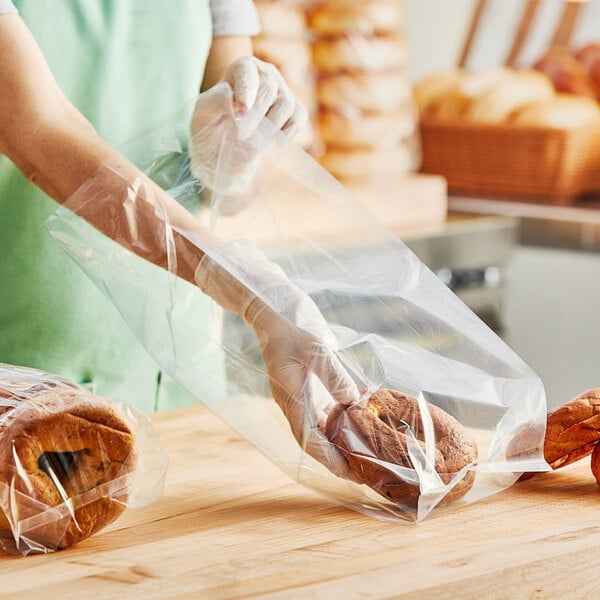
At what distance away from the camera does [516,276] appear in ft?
7.06

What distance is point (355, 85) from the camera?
7.43ft

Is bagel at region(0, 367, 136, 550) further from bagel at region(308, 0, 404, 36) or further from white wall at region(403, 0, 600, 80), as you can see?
white wall at region(403, 0, 600, 80)

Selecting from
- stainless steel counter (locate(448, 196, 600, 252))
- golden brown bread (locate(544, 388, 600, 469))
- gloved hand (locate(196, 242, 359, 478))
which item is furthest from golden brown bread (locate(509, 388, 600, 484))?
stainless steel counter (locate(448, 196, 600, 252))

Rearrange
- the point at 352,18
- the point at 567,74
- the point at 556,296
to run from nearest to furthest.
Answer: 1. the point at 556,296
2. the point at 352,18
3. the point at 567,74

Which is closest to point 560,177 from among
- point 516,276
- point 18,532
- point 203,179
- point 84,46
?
point 516,276

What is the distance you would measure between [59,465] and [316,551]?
7.0 inches

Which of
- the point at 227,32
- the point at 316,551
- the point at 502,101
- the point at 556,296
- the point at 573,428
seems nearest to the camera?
the point at 316,551

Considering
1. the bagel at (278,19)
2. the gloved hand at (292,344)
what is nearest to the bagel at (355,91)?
the bagel at (278,19)

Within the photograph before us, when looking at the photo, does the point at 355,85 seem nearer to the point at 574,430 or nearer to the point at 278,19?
the point at 278,19

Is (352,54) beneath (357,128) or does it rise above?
above

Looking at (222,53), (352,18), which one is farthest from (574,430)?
(352,18)

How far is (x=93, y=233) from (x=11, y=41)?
21cm

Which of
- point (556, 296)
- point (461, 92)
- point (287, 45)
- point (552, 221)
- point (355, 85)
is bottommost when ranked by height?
point (556, 296)

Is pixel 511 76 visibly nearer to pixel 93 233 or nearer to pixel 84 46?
pixel 84 46
